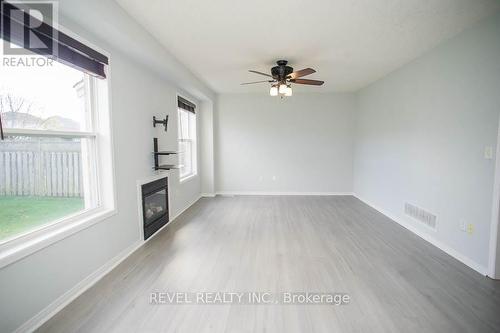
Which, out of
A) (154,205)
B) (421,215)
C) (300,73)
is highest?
(300,73)

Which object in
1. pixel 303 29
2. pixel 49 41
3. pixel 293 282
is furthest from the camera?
pixel 303 29

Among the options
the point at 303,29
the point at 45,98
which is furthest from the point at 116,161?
the point at 303,29

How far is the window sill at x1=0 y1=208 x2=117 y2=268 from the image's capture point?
151cm

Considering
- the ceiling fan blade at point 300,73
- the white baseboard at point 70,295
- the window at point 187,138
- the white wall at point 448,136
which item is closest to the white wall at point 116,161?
the white baseboard at point 70,295

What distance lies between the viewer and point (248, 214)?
14.3 ft

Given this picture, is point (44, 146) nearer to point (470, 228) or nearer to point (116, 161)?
point (116, 161)

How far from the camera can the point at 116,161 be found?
253cm

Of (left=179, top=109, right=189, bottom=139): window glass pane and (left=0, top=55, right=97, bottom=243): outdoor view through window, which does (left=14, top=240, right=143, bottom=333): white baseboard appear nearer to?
(left=0, top=55, right=97, bottom=243): outdoor view through window

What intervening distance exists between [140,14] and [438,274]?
4.00m

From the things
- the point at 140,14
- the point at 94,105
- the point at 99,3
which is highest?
the point at 140,14

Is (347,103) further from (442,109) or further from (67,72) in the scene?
(67,72)

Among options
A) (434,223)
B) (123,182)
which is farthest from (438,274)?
(123,182)

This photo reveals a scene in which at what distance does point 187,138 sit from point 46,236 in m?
3.55

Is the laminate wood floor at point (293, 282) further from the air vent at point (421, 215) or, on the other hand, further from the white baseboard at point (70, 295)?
the air vent at point (421, 215)
